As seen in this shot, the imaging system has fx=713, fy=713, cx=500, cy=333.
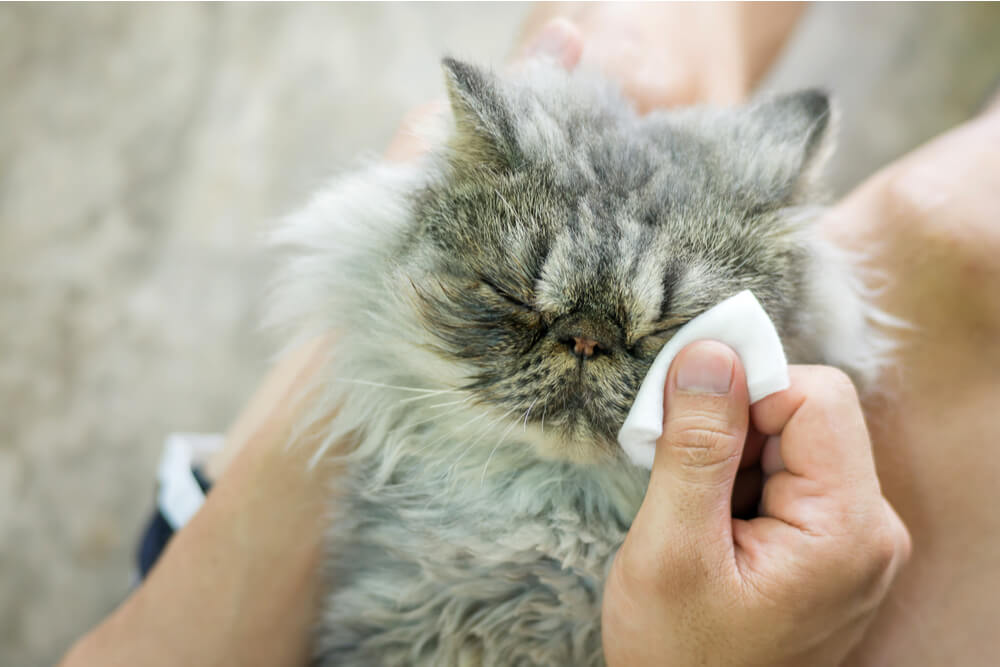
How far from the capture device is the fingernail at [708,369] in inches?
34.8

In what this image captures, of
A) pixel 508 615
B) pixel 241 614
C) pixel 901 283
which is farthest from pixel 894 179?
pixel 241 614

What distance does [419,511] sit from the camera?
1.19 metres

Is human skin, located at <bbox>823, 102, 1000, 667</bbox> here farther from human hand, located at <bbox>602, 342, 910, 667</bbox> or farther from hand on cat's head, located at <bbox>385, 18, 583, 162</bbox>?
hand on cat's head, located at <bbox>385, 18, 583, 162</bbox>

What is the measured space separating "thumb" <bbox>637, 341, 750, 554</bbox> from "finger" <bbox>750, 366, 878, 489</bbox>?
11 cm

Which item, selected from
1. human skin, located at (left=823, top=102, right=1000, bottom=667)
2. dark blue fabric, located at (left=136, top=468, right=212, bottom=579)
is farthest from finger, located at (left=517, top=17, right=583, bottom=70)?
dark blue fabric, located at (left=136, top=468, right=212, bottom=579)

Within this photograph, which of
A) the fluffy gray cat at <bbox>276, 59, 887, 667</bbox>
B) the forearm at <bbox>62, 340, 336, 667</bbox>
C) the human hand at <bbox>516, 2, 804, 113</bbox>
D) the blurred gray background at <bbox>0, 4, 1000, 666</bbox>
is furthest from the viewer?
the blurred gray background at <bbox>0, 4, 1000, 666</bbox>

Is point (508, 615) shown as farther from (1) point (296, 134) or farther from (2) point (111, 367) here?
(1) point (296, 134)

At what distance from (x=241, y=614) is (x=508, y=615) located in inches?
20.7

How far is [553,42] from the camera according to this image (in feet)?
4.99

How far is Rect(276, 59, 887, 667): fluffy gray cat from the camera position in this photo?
3.24 ft

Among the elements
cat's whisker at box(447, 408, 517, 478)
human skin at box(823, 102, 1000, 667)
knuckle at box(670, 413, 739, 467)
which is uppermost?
cat's whisker at box(447, 408, 517, 478)

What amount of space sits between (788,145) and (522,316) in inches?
20.8

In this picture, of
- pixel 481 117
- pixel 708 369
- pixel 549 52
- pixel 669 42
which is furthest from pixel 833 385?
pixel 669 42

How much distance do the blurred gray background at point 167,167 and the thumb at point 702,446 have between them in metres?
1.73
